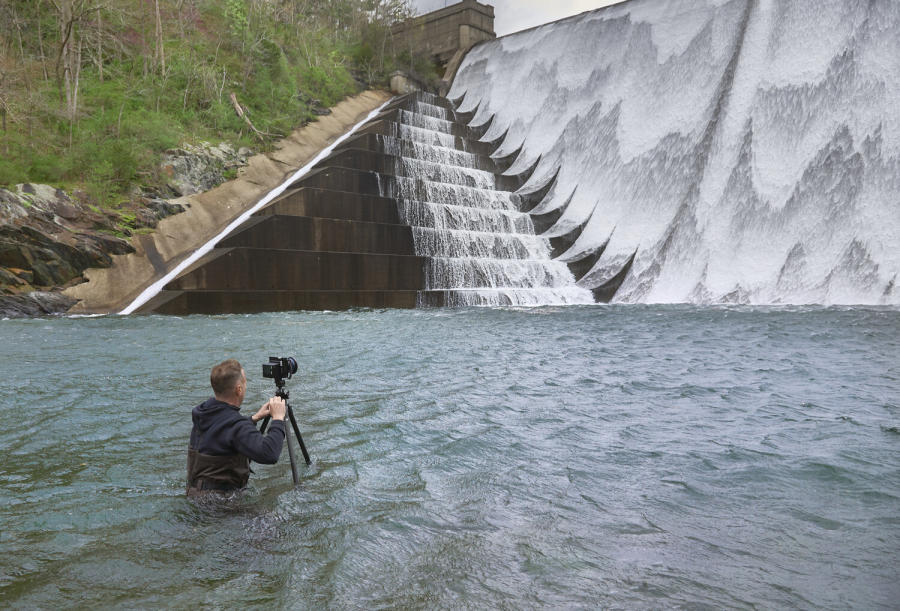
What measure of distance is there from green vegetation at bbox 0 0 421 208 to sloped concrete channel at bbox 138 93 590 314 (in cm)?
291

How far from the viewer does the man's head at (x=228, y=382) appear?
340cm

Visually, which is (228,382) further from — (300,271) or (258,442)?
(300,271)

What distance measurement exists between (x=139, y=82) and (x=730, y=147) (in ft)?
54.5

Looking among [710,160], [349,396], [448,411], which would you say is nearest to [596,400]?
[448,411]

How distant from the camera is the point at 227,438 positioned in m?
3.37

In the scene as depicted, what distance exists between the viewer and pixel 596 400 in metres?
6.28

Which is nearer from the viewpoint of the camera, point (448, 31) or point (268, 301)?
point (268, 301)

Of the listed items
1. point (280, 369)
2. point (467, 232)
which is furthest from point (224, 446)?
point (467, 232)

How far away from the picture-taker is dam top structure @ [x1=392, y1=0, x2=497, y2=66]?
3134 cm

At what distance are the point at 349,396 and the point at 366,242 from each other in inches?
412

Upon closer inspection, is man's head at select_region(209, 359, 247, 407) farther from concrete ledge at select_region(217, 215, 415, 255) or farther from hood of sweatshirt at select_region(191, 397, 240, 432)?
concrete ledge at select_region(217, 215, 415, 255)

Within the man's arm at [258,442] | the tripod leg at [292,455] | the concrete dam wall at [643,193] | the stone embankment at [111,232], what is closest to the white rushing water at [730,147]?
the concrete dam wall at [643,193]

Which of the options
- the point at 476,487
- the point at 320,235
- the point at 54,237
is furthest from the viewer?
the point at 320,235

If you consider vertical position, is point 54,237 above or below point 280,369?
above
